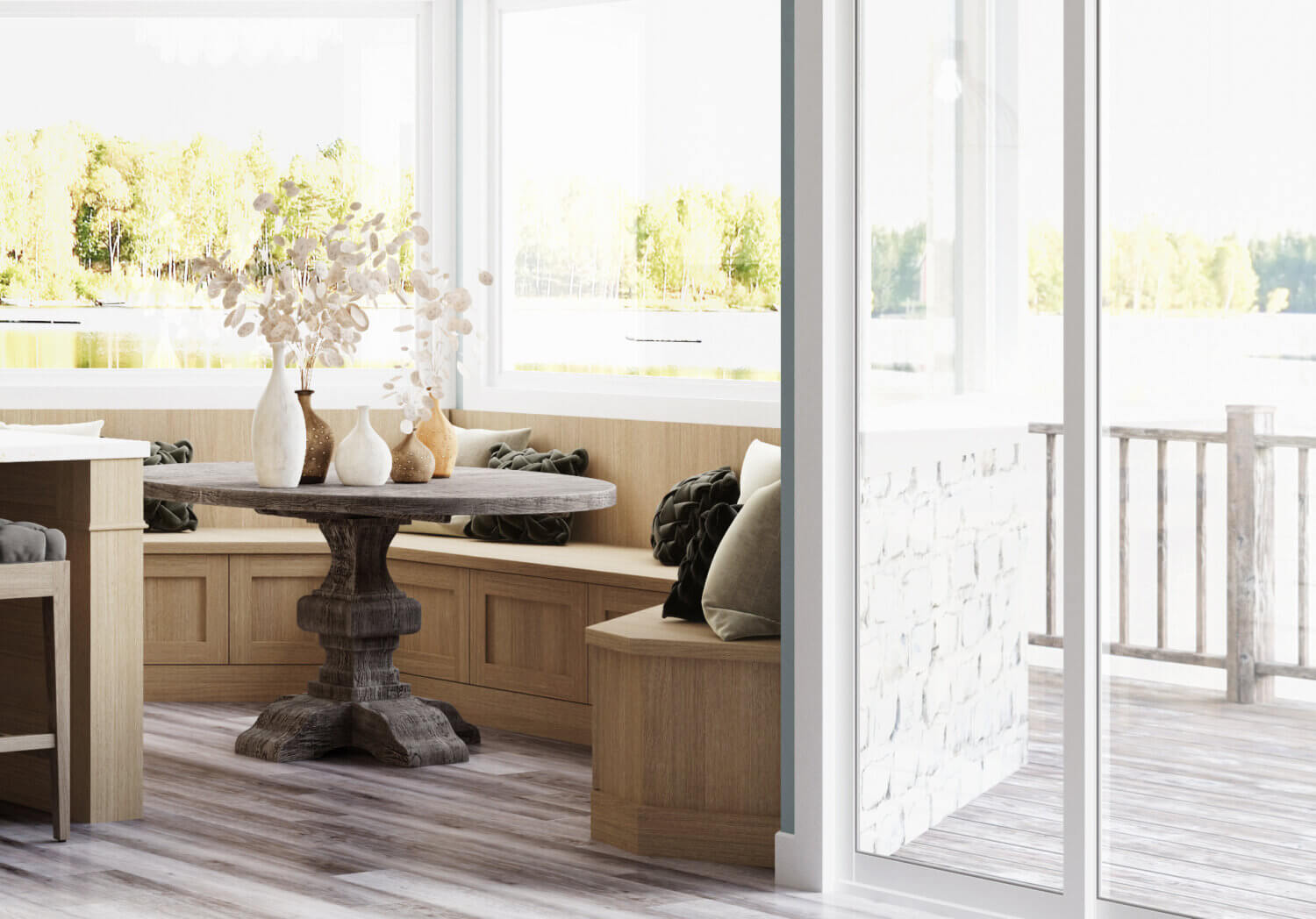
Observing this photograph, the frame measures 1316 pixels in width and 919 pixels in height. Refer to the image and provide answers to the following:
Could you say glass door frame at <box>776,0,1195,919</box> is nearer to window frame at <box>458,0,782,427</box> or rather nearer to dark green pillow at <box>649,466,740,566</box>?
dark green pillow at <box>649,466,740,566</box>

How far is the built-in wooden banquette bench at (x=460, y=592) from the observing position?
5.38 metres

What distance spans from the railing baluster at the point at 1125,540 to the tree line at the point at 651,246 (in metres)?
2.72

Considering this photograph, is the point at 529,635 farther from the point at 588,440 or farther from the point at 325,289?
the point at 325,289

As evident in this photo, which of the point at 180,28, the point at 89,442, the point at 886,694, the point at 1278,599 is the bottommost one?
the point at 886,694

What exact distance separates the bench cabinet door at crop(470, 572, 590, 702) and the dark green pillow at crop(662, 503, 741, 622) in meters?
1.09

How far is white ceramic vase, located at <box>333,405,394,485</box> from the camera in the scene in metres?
4.79

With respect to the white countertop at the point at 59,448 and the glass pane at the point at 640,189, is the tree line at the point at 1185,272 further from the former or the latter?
the glass pane at the point at 640,189

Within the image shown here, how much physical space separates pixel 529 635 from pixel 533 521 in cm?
52

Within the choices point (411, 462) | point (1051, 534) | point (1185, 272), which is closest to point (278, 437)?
point (411, 462)

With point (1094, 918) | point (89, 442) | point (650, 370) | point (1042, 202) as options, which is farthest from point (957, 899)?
point (650, 370)

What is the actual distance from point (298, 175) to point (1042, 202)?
157 inches

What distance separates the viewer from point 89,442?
414 centimetres

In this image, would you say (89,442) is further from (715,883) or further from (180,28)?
(180,28)

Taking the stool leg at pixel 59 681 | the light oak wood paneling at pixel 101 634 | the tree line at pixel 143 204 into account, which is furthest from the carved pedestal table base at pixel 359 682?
the tree line at pixel 143 204
